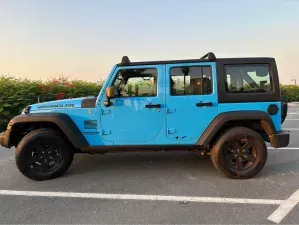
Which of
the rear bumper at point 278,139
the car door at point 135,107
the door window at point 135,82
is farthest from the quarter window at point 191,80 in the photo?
the rear bumper at point 278,139

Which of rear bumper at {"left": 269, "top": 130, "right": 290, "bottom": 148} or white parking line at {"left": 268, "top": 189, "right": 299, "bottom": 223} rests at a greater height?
rear bumper at {"left": 269, "top": 130, "right": 290, "bottom": 148}

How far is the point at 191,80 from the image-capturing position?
13.7ft

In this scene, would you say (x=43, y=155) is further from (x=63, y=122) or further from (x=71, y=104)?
(x=71, y=104)

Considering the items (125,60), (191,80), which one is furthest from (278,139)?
(125,60)

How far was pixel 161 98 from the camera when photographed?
4.12 meters

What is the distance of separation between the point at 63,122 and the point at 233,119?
104 inches

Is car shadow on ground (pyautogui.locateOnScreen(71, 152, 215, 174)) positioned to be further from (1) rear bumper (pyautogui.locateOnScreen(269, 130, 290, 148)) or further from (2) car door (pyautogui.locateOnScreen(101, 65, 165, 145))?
(1) rear bumper (pyautogui.locateOnScreen(269, 130, 290, 148))

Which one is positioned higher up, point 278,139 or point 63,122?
point 63,122

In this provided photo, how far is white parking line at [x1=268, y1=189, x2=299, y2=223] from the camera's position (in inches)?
115

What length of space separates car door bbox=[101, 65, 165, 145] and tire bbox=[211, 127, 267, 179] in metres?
1.02

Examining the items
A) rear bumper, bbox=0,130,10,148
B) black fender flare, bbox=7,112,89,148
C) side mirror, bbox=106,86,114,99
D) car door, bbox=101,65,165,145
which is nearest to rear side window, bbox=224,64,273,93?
car door, bbox=101,65,165,145

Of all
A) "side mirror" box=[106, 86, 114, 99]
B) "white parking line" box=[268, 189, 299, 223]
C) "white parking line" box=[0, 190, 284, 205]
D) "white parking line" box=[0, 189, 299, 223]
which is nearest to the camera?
"white parking line" box=[268, 189, 299, 223]

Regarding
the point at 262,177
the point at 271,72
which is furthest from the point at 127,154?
the point at 271,72

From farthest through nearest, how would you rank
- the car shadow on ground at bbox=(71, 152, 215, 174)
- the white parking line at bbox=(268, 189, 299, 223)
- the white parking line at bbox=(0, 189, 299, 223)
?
the car shadow on ground at bbox=(71, 152, 215, 174)
the white parking line at bbox=(0, 189, 299, 223)
the white parking line at bbox=(268, 189, 299, 223)
